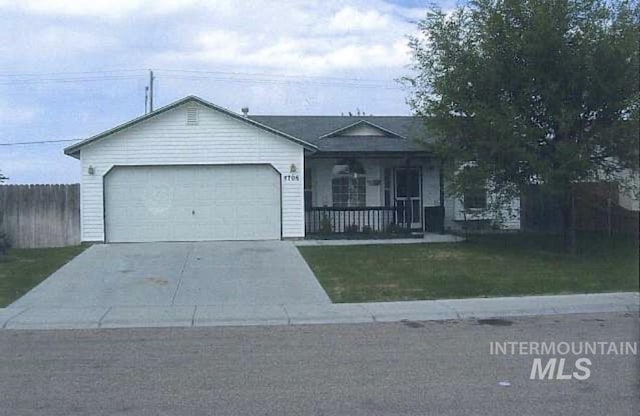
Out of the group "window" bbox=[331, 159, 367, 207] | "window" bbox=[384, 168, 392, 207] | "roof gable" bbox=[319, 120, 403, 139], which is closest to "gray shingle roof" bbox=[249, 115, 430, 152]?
"roof gable" bbox=[319, 120, 403, 139]

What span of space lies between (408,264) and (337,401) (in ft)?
39.0

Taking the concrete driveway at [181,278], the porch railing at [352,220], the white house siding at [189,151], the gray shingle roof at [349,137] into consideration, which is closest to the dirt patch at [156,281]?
the concrete driveway at [181,278]

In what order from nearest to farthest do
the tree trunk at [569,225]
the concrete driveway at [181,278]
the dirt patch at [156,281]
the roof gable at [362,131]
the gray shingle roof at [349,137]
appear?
the concrete driveway at [181,278]
the dirt patch at [156,281]
the tree trunk at [569,225]
the gray shingle roof at [349,137]
the roof gable at [362,131]

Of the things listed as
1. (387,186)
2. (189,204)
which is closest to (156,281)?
(189,204)

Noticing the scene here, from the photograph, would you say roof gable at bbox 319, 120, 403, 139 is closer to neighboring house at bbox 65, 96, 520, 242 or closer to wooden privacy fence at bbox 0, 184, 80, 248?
neighboring house at bbox 65, 96, 520, 242

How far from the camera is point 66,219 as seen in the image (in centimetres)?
2431

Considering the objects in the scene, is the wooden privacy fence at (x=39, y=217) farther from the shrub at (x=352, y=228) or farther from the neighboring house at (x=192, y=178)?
the shrub at (x=352, y=228)

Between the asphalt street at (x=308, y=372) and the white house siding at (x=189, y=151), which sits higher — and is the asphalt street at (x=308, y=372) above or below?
below

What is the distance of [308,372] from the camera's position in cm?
912

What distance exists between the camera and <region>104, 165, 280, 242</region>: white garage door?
79.8ft

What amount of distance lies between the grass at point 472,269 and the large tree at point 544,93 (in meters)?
1.73

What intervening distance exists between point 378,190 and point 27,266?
1223 centimetres

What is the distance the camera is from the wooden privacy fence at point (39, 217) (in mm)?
24172

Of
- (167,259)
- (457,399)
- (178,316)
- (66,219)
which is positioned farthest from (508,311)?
(66,219)
